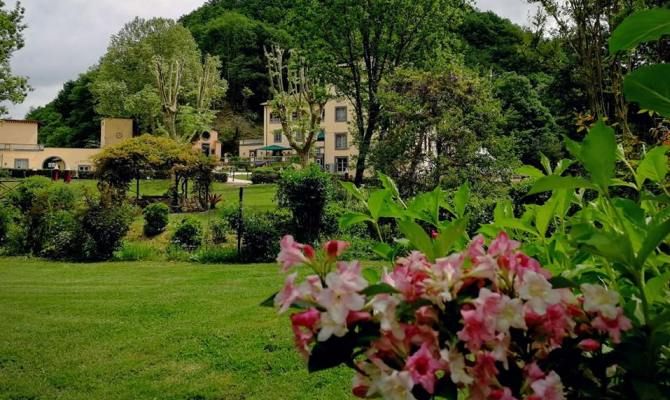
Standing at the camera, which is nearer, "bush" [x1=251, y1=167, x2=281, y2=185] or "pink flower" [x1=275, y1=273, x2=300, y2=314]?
"pink flower" [x1=275, y1=273, x2=300, y2=314]

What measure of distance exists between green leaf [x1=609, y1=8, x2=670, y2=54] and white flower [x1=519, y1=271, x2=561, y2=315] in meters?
0.34

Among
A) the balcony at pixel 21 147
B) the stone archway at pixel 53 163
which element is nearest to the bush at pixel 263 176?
the stone archway at pixel 53 163

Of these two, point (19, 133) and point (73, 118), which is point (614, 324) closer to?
point (19, 133)

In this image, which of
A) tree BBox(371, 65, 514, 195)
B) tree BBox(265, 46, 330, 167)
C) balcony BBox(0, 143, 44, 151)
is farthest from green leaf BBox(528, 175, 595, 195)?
balcony BBox(0, 143, 44, 151)

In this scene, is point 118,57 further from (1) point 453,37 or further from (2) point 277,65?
(1) point 453,37

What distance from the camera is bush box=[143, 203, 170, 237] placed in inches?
584

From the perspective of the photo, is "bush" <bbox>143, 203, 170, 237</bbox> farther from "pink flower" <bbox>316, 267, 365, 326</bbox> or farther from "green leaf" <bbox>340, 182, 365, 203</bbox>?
"pink flower" <bbox>316, 267, 365, 326</bbox>

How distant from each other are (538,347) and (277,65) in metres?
32.6

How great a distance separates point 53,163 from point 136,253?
39.4 m

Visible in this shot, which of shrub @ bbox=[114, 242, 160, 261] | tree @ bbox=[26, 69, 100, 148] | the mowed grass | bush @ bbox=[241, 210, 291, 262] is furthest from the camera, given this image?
tree @ bbox=[26, 69, 100, 148]

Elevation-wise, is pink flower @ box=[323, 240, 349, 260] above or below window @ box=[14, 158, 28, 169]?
below

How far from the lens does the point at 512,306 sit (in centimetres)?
66

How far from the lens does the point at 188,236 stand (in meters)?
13.5

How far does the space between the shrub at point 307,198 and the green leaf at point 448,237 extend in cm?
1165
